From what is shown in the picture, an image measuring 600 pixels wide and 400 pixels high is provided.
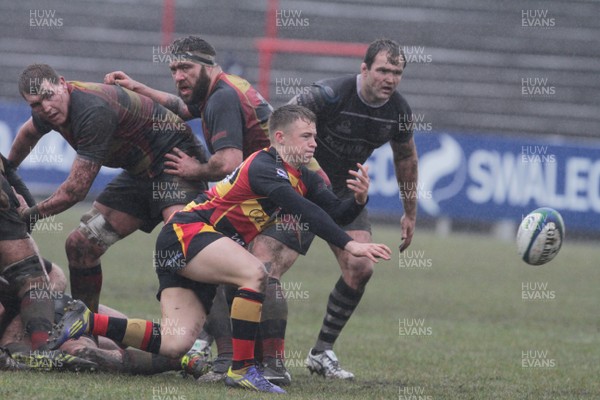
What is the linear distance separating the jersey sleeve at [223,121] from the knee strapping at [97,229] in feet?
3.19

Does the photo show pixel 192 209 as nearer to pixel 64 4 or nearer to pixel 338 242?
pixel 338 242

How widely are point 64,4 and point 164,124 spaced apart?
1623 cm

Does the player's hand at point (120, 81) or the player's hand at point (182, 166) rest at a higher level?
the player's hand at point (120, 81)

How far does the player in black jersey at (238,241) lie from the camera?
616 cm

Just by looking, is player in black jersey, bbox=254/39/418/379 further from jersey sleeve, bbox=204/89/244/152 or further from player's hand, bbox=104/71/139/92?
player's hand, bbox=104/71/139/92

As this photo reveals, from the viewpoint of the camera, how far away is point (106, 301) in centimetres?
1028

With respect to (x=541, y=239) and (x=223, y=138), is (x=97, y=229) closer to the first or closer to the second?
(x=223, y=138)

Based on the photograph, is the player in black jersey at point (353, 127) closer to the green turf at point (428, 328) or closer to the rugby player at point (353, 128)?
the rugby player at point (353, 128)

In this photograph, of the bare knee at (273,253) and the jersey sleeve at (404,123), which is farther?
the jersey sleeve at (404,123)

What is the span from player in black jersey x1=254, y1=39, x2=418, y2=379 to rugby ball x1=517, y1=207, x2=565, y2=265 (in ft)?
2.75

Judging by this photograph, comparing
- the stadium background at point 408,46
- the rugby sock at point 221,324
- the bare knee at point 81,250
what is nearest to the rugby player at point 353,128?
the rugby sock at point 221,324

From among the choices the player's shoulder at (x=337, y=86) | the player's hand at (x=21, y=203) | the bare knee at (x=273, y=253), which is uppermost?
the player's shoulder at (x=337, y=86)

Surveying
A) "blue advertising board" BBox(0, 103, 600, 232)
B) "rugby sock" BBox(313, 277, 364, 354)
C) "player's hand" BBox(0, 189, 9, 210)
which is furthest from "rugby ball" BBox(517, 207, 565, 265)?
"blue advertising board" BBox(0, 103, 600, 232)

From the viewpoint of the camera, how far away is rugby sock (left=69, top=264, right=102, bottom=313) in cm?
753
